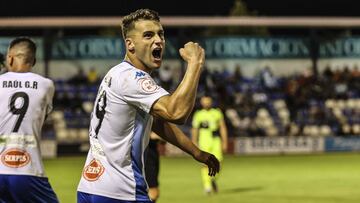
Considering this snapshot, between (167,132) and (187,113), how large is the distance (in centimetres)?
108

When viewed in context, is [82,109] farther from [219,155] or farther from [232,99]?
[219,155]

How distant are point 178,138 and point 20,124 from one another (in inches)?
68.6

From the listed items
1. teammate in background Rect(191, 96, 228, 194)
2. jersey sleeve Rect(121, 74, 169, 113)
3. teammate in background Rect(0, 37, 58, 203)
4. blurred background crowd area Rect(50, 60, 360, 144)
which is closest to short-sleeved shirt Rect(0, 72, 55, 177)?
teammate in background Rect(0, 37, 58, 203)

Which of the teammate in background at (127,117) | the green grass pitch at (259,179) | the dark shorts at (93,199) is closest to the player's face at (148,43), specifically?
the teammate in background at (127,117)

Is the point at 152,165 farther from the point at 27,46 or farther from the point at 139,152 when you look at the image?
the point at 139,152

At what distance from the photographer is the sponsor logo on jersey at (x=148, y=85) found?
16.8 feet

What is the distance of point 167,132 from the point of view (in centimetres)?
596

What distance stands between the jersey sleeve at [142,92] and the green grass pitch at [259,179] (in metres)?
9.95

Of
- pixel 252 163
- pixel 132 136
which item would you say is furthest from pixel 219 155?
pixel 132 136

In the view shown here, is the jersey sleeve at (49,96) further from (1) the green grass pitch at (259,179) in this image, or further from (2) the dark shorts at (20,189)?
(1) the green grass pitch at (259,179)

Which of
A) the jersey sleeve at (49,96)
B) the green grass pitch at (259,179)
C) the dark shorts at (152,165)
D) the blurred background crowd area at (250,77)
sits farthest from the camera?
the blurred background crowd area at (250,77)

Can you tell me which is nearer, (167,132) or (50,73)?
(167,132)

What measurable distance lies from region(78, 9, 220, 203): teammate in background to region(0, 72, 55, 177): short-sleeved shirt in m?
1.80

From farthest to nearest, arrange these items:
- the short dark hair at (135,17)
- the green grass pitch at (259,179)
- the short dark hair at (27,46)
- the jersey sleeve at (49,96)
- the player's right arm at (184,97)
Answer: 1. the green grass pitch at (259,179)
2. the jersey sleeve at (49,96)
3. the short dark hair at (27,46)
4. the short dark hair at (135,17)
5. the player's right arm at (184,97)
